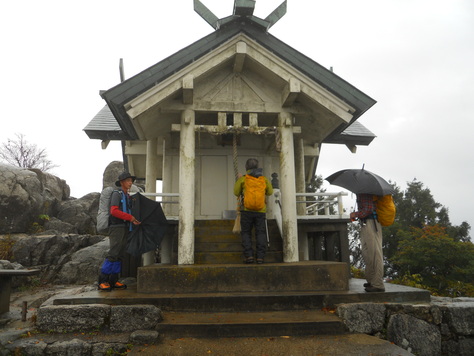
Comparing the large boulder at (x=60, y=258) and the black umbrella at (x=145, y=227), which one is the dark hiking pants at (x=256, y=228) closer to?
the black umbrella at (x=145, y=227)

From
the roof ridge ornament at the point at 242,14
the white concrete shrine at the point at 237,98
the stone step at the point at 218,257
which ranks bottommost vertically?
the stone step at the point at 218,257

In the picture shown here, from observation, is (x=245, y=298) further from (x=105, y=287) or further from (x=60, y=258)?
(x=60, y=258)

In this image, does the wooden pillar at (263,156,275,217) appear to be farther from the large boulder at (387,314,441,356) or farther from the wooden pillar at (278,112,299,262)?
the large boulder at (387,314,441,356)

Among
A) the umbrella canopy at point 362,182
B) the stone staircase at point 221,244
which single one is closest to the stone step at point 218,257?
the stone staircase at point 221,244

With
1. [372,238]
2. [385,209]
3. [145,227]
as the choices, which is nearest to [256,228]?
[372,238]

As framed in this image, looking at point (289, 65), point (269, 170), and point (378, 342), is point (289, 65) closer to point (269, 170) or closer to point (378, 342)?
point (269, 170)

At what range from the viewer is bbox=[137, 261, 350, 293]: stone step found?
17.3 ft

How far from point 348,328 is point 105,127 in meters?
8.24

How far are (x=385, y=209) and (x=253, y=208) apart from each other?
2.22 meters

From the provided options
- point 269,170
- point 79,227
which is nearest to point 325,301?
point 269,170

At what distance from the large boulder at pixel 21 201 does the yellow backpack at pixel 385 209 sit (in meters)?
18.4

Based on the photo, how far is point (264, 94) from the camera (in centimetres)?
728

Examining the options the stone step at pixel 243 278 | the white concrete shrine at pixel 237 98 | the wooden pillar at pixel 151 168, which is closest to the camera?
the stone step at pixel 243 278

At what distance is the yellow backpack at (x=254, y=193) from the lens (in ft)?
19.5
